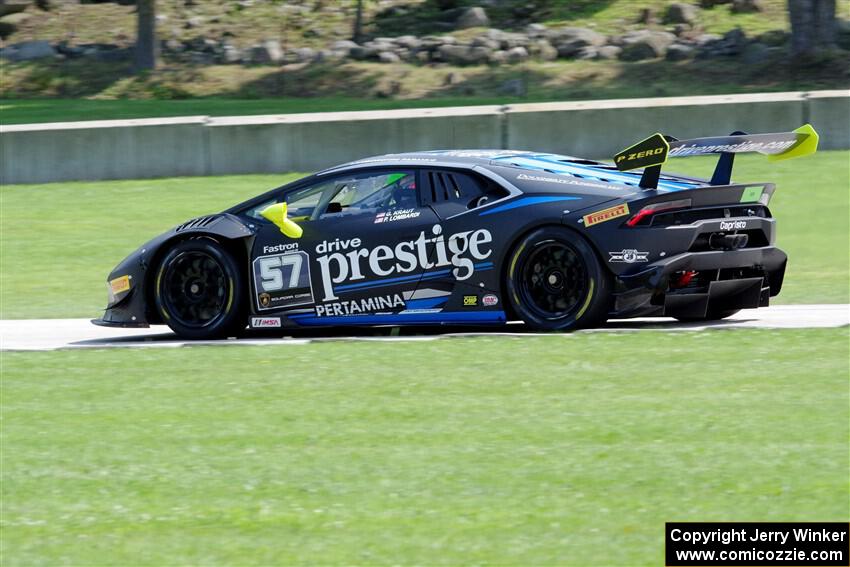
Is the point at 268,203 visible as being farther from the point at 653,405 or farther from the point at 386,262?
the point at 653,405

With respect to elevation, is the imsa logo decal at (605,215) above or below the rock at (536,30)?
below

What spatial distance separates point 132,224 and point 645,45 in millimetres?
16348

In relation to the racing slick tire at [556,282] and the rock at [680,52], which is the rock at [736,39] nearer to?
the rock at [680,52]

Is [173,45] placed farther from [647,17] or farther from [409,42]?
[647,17]

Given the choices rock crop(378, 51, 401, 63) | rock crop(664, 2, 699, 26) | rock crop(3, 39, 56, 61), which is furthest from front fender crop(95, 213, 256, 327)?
rock crop(3, 39, 56, 61)

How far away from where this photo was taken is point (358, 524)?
5398 mm

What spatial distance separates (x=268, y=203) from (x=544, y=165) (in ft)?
6.83

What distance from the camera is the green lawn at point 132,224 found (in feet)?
42.8

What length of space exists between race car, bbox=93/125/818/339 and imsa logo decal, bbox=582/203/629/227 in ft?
0.04

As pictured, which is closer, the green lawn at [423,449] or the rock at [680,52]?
the green lawn at [423,449]

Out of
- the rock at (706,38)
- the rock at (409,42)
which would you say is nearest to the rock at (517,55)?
the rock at (409,42)

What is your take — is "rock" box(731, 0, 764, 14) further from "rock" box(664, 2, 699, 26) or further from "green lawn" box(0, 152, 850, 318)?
"green lawn" box(0, 152, 850, 318)

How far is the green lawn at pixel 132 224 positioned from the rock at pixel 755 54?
9815 millimetres

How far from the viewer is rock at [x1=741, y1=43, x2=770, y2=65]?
27.4m
